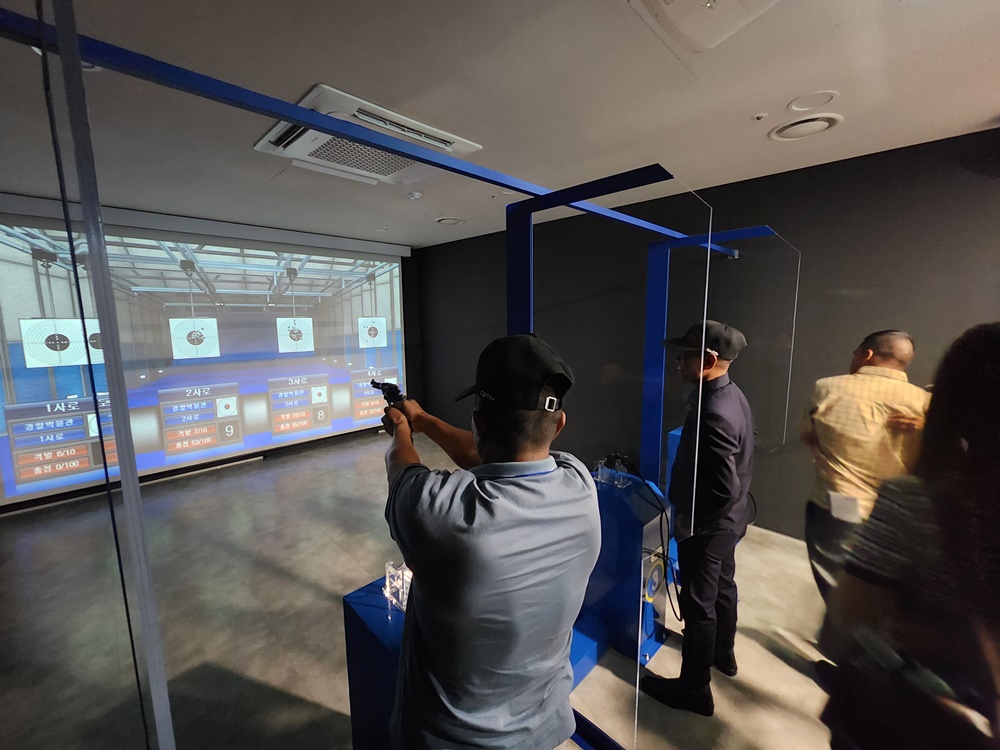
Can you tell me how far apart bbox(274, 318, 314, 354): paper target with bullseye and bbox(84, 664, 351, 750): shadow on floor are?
309cm

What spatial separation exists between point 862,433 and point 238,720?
2222mm

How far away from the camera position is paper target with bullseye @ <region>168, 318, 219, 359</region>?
3.47 m

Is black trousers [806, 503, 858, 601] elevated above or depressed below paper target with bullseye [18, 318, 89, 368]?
below

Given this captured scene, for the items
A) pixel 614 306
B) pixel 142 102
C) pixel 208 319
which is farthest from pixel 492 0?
pixel 208 319

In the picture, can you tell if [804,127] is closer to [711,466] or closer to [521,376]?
[711,466]

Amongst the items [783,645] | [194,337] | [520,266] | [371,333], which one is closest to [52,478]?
→ [194,337]

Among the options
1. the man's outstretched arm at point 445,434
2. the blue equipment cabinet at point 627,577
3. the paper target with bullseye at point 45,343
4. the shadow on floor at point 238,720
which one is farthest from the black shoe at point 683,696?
the paper target with bullseye at point 45,343

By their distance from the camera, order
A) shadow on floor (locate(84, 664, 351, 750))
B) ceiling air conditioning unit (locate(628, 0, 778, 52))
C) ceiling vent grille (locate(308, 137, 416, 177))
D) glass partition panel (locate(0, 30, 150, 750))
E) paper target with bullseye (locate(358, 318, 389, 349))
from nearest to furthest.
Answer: glass partition panel (locate(0, 30, 150, 750))
ceiling air conditioning unit (locate(628, 0, 778, 52))
shadow on floor (locate(84, 664, 351, 750))
ceiling vent grille (locate(308, 137, 416, 177))
paper target with bullseye (locate(358, 318, 389, 349))

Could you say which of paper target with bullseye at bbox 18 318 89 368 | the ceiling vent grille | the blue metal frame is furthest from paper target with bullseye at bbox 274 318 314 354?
the blue metal frame

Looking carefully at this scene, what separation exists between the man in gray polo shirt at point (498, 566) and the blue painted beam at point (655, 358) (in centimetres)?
119

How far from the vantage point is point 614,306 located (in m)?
3.13

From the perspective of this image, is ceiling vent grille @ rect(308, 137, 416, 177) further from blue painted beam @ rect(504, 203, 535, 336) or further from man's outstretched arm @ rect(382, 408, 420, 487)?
man's outstretched arm @ rect(382, 408, 420, 487)

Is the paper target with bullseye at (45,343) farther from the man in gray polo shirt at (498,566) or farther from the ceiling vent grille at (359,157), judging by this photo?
the man in gray polo shirt at (498,566)

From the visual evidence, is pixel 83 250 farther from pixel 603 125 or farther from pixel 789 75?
pixel 789 75
